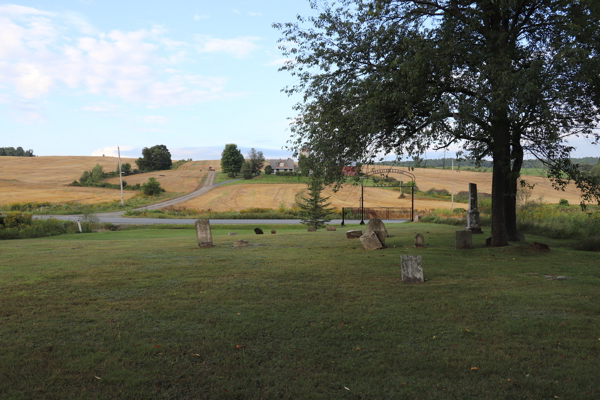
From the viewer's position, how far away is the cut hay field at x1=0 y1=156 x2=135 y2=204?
67.6 m

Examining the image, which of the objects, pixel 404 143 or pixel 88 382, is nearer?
pixel 88 382

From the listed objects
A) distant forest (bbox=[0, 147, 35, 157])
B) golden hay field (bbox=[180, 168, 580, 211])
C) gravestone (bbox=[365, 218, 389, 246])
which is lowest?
golden hay field (bbox=[180, 168, 580, 211])

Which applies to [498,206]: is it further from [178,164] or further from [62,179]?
[178,164]

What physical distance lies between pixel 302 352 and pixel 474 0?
12.9m

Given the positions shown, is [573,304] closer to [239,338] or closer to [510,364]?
[510,364]

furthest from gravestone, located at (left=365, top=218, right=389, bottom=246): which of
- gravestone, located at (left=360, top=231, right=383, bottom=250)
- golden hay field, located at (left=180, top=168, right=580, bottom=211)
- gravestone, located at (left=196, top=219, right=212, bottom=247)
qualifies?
golden hay field, located at (left=180, top=168, right=580, bottom=211)

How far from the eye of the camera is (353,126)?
13.8 m

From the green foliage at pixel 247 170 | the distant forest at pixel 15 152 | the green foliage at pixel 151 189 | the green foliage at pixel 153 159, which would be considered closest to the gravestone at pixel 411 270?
the green foliage at pixel 151 189

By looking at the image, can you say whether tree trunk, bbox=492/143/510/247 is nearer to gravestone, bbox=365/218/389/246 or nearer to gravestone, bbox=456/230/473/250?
gravestone, bbox=456/230/473/250

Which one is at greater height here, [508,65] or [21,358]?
[508,65]

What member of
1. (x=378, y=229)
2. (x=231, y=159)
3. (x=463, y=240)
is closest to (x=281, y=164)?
(x=231, y=159)

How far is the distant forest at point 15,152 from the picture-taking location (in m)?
136

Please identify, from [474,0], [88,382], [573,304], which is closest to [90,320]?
[88,382]

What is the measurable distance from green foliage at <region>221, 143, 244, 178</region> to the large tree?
93570 mm
